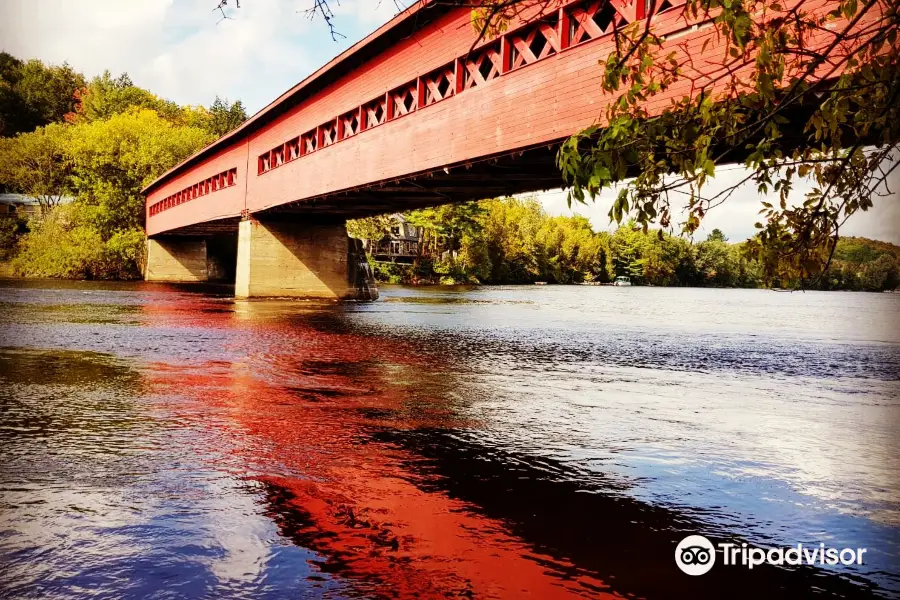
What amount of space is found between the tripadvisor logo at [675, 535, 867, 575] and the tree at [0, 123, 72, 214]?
50.2m

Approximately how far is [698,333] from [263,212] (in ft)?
47.9

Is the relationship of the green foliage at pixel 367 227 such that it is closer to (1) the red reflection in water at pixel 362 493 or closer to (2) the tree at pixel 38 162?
(2) the tree at pixel 38 162

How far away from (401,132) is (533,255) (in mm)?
66379

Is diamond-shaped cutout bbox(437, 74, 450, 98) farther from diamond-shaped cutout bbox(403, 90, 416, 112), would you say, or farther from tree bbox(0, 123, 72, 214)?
tree bbox(0, 123, 72, 214)

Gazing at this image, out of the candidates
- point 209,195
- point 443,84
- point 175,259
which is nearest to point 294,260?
point 209,195

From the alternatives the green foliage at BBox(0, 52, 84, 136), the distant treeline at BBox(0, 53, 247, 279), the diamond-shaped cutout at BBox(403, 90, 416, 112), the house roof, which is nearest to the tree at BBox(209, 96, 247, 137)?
the green foliage at BBox(0, 52, 84, 136)

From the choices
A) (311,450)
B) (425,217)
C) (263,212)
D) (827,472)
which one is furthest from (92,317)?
(425,217)

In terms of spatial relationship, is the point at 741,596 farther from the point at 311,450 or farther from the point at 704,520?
the point at 311,450

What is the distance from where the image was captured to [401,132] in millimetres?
16656

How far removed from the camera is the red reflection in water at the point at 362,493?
3229mm

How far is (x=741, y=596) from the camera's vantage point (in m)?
3.15

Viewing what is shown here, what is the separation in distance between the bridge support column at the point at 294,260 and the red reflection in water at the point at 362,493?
17.8m

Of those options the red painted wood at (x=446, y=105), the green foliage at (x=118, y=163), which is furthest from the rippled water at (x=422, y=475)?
the green foliage at (x=118, y=163)

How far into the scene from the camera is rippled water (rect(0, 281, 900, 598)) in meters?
3.26
